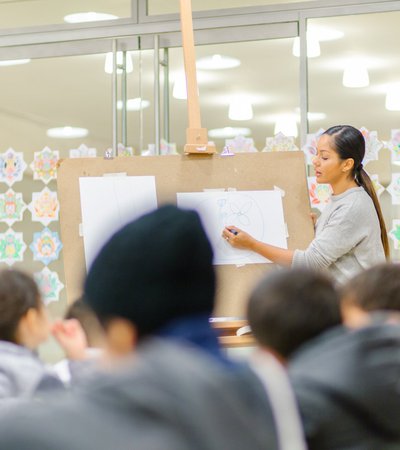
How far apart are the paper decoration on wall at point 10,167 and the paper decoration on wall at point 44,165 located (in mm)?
84

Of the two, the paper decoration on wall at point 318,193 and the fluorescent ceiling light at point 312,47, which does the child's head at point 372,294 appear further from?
the fluorescent ceiling light at point 312,47

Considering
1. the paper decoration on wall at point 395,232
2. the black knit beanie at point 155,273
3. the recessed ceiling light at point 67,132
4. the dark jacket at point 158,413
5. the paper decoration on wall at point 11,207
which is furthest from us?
the paper decoration on wall at point 11,207

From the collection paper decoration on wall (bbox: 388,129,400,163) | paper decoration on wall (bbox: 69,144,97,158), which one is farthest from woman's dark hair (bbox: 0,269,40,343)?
paper decoration on wall (bbox: 69,144,97,158)

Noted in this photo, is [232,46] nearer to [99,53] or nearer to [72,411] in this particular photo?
[99,53]

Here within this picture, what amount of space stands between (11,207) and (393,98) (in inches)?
80.2

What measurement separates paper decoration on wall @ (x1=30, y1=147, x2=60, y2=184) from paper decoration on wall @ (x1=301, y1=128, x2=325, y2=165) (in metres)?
1.31

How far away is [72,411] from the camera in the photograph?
99 centimetres

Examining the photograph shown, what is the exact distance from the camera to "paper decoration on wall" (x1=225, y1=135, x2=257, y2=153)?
183 inches

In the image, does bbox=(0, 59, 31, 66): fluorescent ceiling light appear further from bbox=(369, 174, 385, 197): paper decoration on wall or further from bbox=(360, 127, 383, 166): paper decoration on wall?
bbox=(369, 174, 385, 197): paper decoration on wall

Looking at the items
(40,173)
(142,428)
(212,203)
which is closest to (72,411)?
(142,428)

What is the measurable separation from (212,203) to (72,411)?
2.84 m

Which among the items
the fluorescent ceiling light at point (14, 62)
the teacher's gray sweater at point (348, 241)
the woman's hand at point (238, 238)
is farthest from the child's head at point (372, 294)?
the fluorescent ceiling light at point (14, 62)

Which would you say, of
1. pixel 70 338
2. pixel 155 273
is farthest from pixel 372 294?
pixel 155 273

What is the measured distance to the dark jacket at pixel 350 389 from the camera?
136 cm
